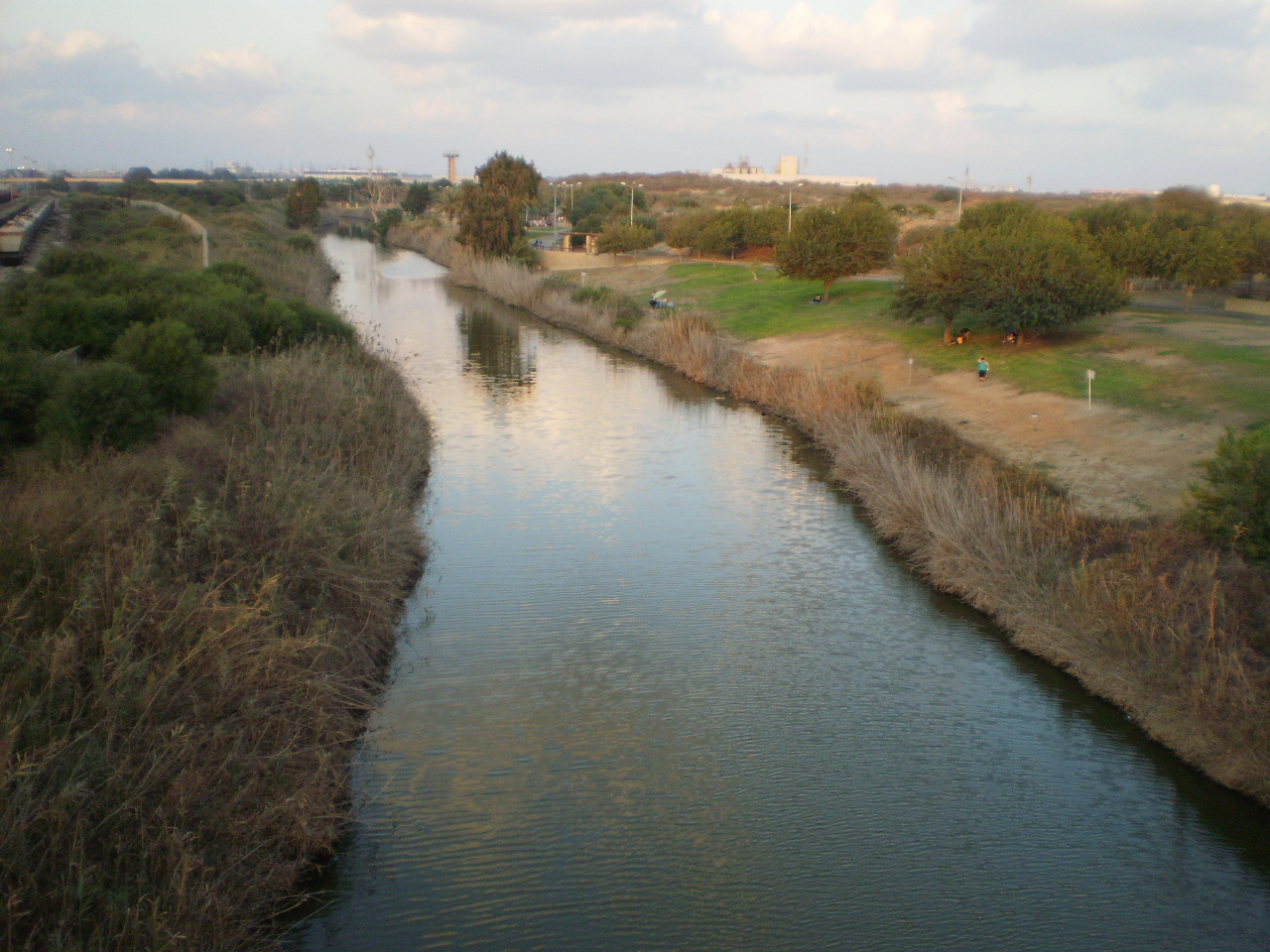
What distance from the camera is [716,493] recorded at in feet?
72.3

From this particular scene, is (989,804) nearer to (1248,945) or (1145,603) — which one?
(1248,945)

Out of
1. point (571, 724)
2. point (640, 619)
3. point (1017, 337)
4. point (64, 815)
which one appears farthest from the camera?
point (1017, 337)

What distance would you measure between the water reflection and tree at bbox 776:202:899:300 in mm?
12134

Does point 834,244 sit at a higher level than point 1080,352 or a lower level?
higher

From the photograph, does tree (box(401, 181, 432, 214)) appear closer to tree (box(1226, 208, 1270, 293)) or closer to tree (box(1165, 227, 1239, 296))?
tree (box(1226, 208, 1270, 293))

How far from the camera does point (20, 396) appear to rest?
1302 cm

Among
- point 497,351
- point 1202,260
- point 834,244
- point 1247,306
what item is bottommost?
point 497,351

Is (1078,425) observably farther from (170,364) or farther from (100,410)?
(100,410)

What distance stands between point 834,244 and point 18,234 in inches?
1208

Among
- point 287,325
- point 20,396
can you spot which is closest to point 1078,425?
point 287,325

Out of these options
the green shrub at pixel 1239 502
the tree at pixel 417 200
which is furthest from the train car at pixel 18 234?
the tree at pixel 417 200

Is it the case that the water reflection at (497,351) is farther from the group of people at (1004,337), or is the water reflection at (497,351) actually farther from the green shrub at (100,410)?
the green shrub at (100,410)

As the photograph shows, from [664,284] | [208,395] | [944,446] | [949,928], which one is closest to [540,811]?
[949,928]

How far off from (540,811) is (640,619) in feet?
17.0
